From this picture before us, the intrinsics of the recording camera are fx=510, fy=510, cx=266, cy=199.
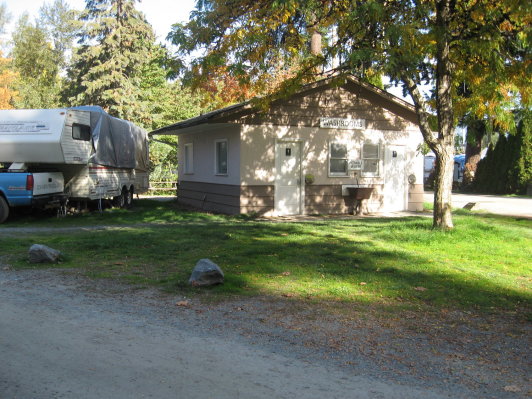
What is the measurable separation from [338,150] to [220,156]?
157 inches

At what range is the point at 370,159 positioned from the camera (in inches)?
680

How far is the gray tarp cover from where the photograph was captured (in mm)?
15672

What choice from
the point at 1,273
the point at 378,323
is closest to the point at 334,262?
the point at 378,323

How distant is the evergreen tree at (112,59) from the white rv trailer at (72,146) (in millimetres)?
18288

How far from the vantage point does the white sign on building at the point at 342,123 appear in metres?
16.5

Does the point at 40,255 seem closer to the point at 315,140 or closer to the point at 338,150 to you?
the point at 315,140

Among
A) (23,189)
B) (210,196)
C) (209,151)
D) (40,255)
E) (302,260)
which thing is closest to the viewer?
(40,255)

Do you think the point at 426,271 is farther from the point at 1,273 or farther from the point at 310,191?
the point at 310,191

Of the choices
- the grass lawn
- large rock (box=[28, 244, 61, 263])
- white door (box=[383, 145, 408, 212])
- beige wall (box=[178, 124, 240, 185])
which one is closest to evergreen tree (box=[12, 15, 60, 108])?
beige wall (box=[178, 124, 240, 185])

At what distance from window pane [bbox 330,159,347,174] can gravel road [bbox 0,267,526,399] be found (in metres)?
11.0

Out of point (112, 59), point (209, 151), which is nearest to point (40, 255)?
point (209, 151)

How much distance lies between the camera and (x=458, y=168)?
42000 mm

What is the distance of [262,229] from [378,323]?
703 centimetres

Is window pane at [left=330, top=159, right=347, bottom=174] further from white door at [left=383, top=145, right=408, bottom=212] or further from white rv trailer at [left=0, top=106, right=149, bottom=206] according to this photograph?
white rv trailer at [left=0, top=106, right=149, bottom=206]
